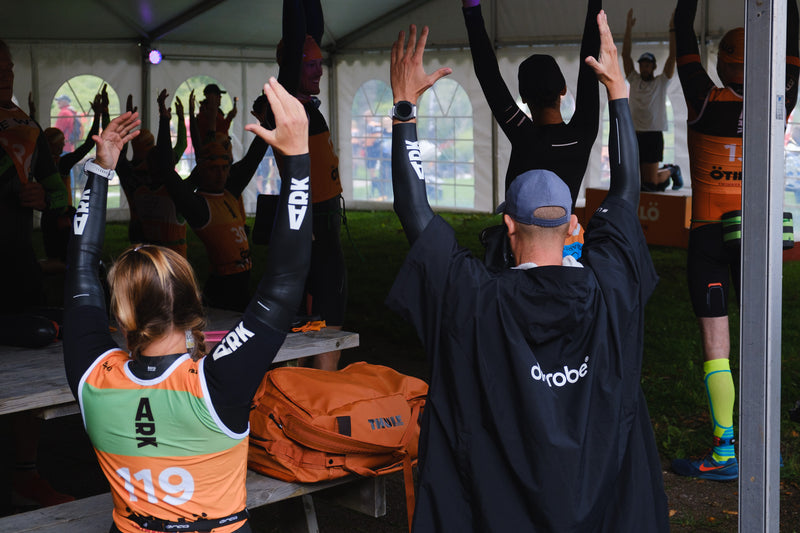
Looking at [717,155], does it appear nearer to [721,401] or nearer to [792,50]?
[792,50]

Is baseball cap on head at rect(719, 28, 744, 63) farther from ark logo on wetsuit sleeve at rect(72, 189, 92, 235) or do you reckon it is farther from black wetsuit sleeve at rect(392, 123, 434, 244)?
ark logo on wetsuit sleeve at rect(72, 189, 92, 235)

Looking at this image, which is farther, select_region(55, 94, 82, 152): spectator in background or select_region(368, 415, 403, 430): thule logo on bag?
select_region(55, 94, 82, 152): spectator in background

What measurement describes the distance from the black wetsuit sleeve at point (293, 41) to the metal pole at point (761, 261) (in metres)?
2.22

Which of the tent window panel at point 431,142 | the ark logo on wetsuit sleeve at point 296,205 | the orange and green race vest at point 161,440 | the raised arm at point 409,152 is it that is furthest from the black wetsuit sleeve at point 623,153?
the tent window panel at point 431,142

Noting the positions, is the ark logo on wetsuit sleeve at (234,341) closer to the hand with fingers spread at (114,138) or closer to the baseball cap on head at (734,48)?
the hand with fingers spread at (114,138)

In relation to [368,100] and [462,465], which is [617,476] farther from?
[368,100]

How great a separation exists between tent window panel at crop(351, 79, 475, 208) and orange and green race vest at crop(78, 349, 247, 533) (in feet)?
45.4

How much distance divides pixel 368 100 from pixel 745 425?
591 inches

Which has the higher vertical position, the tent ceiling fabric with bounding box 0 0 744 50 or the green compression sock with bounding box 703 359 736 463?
the tent ceiling fabric with bounding box 0 0 744 50

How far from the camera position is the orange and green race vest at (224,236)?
510 centimetres

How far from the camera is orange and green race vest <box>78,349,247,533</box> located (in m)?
1.86

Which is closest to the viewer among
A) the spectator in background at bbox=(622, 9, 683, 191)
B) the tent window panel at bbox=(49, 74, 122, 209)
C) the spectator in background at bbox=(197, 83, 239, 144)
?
the spectator in background at bbox=(197, 83, 239, 144)

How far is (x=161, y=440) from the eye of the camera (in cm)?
187

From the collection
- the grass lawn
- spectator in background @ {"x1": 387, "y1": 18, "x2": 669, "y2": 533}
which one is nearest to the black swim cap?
spectator in background @ {"x1": 387, "y1": 18, "x2": 669, "y2": 533}
